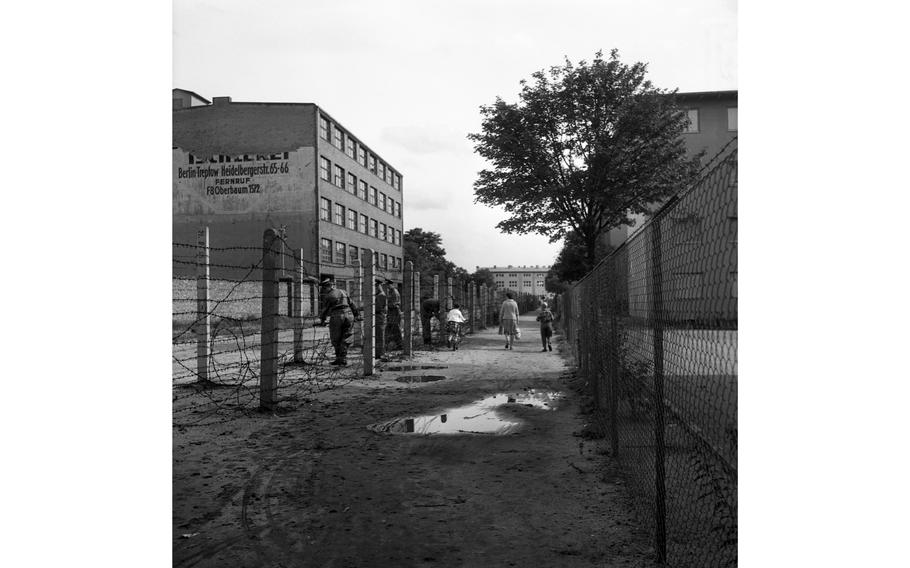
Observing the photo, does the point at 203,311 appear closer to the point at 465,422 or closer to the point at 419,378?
the point at 419,378

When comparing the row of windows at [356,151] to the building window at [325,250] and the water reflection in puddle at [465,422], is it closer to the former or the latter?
the building window at [325,250]

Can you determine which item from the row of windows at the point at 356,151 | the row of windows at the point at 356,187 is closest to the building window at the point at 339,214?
the row of windows at the point at 356,187

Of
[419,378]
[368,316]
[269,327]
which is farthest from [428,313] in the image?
[269,327]

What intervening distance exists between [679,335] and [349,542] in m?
1.82

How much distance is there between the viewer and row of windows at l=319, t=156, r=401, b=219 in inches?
1618

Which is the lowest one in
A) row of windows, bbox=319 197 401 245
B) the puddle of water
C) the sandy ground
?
the puddle of water

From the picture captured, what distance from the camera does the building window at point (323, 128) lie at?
128 feet

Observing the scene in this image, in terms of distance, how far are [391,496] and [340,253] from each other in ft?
135

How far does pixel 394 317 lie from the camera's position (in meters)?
14.2

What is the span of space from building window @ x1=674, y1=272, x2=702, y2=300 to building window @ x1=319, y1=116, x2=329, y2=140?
38310mm

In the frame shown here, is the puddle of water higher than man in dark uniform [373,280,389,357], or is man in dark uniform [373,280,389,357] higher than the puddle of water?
man in dark uniform [373,280,389,357]

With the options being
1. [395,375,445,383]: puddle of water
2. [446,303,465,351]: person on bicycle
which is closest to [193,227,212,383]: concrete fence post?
[395,375,445,383]: puddle of water

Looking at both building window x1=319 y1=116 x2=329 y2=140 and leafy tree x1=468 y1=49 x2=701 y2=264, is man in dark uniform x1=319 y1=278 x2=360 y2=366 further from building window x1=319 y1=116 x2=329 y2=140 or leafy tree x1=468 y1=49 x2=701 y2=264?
building window x1=319 y1=116 x2=329 y2=140

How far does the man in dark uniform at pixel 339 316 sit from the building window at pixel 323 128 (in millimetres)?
29644
